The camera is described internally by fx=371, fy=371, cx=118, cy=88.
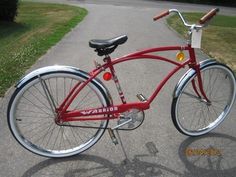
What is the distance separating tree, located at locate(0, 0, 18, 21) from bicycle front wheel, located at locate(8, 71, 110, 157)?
9097 mm

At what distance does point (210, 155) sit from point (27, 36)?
291 inches

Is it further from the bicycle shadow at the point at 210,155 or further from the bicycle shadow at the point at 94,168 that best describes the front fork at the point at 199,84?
the bicycle shadow at the point at 94,168

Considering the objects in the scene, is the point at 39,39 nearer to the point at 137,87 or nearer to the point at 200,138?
the point at 137,87

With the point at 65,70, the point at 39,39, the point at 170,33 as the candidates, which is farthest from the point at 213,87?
the point at 170,33

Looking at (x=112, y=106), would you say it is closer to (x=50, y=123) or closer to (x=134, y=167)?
(x=134, y=167)

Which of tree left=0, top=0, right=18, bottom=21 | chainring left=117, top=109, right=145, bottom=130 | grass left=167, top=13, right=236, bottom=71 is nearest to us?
chainring left=117, top=109, right=145, bottom=130

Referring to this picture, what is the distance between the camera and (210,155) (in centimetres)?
400

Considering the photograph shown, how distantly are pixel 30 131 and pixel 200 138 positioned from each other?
1.97 metres

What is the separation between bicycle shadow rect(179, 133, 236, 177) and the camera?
12.3 ft

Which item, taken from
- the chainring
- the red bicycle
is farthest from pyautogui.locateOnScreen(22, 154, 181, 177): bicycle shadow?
the chainring

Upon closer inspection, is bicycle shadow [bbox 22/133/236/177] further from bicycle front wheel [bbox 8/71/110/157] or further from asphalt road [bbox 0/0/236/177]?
bicycle front wheel [bbox 8/71/110/157]

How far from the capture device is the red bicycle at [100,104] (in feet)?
11.6

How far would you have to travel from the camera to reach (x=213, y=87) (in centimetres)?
513

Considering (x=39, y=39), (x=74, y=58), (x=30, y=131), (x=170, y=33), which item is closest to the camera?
(x=30, y=131)
